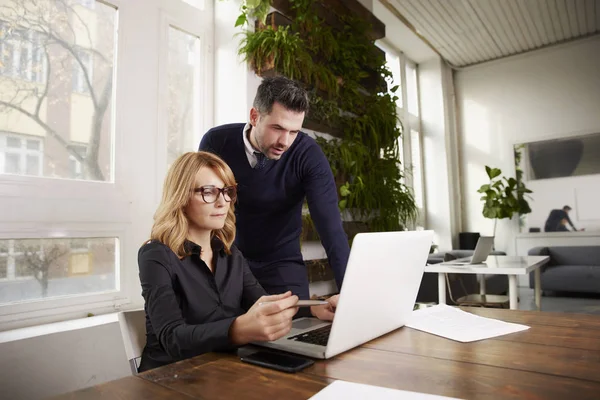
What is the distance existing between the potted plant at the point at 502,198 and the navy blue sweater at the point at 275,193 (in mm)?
5057

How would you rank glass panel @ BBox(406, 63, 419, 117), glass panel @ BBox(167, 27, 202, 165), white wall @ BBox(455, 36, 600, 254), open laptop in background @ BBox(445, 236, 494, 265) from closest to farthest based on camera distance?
glass panel @ BBox(167, 27, 202, 165)
open laptop in background @ BBox(445, 236, 494, 265)
white wall @ BBox(455, 36, 600, 254)
glass panel @ BBox(406, 63, 419, 117)

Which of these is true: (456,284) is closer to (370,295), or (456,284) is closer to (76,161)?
(76,161)

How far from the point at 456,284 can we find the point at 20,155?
4004 millimetres

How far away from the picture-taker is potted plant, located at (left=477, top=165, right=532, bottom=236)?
6.12 metres

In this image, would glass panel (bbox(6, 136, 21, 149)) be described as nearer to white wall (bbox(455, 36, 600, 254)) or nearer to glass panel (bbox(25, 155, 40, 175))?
glass panel (bbox(25, 155, 40, 175))

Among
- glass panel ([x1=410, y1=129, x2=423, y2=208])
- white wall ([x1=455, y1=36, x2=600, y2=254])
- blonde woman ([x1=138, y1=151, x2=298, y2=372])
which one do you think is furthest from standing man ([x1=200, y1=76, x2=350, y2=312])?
white wall ([x1=455, y1=36, x2=600, y2=254])

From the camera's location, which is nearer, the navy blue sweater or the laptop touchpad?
the laptop touchpad

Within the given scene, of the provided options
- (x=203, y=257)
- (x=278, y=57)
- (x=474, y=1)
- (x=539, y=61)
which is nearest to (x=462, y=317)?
(x=203, y=257)

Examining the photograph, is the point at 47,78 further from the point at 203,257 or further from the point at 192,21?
the point at 203,257

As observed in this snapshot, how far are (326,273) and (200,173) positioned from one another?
1.73 m

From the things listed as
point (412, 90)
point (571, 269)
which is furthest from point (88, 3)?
point (571, 269)

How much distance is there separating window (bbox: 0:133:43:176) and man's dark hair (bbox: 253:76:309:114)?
0.94 meters

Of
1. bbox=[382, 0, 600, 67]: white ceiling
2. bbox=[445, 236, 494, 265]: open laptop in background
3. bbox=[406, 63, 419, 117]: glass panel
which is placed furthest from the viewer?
bbox=[406, 63, 419, 117]: glass panel

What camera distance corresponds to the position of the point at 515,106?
6.52 m
